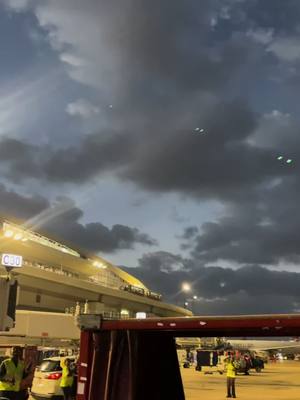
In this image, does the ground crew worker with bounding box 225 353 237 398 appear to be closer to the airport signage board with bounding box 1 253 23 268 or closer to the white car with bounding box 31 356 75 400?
the white car with bounding box 31 356 75 400

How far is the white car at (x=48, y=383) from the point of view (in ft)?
58.8

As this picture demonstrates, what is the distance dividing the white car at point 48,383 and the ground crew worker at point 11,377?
7.70m

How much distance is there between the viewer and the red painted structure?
6.95m

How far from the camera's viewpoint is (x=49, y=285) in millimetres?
75562

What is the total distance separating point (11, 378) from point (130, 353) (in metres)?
3.64

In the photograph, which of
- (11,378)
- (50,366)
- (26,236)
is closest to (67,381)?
(50,366)

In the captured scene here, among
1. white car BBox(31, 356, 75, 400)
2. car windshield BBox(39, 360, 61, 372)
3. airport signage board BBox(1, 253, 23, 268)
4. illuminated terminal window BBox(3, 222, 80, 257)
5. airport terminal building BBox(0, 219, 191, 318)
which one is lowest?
white car BBox(31, 356, 75, 400)

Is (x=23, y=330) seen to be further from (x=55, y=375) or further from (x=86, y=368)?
(x=86, y=368)

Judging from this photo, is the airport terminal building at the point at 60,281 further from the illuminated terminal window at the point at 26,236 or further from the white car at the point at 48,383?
the white car at the point at 48,383

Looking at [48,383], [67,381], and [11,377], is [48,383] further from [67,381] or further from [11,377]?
[11,377]

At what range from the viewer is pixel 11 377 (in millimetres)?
10031

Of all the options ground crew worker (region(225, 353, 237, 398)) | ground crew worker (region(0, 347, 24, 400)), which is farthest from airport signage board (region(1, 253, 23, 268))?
ground crew worker (region(225, 353, 237, 398))

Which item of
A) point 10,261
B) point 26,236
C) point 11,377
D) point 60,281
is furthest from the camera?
point 26,236

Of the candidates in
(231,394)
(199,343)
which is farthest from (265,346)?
(231,394)
